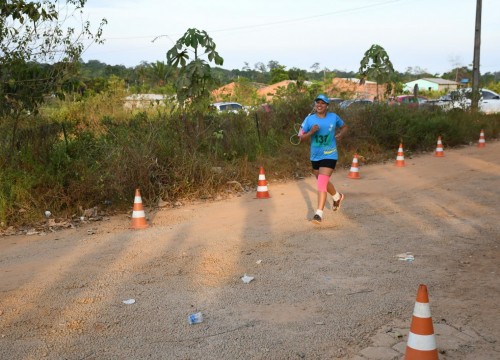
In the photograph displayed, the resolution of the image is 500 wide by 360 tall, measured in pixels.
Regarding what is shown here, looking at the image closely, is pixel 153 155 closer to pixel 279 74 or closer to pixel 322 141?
pixel 322 141

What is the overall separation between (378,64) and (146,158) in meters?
11.1

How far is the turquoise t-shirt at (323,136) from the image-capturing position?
8141mm

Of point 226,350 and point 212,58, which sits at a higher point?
point 212,58

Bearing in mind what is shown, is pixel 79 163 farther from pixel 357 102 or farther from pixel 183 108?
pixel 357 102

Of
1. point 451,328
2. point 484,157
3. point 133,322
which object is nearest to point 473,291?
point 451,328

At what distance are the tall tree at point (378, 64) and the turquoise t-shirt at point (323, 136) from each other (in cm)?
1084

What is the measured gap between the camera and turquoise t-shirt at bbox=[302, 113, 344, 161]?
26.7ft

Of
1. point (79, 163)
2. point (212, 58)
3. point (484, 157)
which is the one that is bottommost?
point (484, 157)

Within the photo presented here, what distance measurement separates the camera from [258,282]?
566cm

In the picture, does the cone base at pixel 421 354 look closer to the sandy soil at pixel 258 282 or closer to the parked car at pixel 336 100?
the sandy soil at pixel 258 282

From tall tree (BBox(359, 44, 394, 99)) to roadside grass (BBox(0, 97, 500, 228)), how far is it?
12.4 ft

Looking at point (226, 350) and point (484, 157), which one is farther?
point (484, 157)

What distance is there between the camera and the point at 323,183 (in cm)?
812

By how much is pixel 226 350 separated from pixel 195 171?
6.30 m
